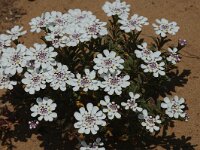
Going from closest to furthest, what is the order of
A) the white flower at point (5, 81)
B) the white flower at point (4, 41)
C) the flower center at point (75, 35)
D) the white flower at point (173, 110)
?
the white flower at point (173, 110), the white flower at point (5, 81), the flower center at point (75, 35), the white flower at point (4, 41)

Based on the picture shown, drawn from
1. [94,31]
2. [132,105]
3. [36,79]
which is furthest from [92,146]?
[94,31]

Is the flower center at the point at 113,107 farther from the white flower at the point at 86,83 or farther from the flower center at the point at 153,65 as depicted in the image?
the flower center at the point at 153,65

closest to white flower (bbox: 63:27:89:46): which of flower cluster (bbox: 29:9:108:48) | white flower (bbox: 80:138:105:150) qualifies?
flower cluster (bbox: 29:9:108:48)

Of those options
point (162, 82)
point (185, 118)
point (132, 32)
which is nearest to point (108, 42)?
point (132, 32)

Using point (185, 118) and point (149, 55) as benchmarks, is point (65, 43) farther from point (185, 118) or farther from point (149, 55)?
point (185, 118)

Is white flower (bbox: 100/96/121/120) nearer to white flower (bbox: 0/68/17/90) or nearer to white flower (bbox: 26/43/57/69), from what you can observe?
white flower (bbox: 26/43/57/69)

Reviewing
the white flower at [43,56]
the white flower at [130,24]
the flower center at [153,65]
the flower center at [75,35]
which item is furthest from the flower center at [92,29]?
the flower center at [153,65]
